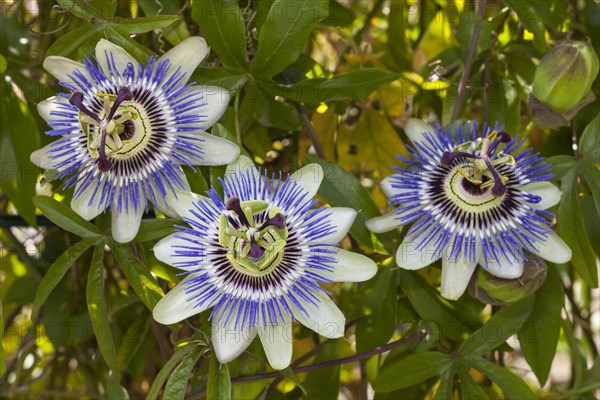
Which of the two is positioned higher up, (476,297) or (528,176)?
(528,176)

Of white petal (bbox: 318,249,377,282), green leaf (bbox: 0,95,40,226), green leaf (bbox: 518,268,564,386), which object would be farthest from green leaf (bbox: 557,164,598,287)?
green leaf (bbox: 0,95,40,226)

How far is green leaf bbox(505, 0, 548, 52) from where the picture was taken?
4.97ft

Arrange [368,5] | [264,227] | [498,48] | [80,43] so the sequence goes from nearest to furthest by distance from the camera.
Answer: [264,227] → [80,43] → [498,48] → [368,5]

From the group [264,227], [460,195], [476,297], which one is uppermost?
[264,227]

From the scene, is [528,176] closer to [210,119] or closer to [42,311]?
[210,119]

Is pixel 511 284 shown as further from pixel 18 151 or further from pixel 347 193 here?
pixel 18 151

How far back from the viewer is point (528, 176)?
142 centimetres

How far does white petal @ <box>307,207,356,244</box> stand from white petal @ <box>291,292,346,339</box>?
87mm

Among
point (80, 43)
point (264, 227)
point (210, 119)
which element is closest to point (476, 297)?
point (264, 227)

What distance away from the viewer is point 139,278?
4.63 ft

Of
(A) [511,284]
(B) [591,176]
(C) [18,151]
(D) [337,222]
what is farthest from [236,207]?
(B) [591,176]

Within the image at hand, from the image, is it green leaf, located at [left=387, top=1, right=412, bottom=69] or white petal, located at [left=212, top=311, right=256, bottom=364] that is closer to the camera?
white petal, located at [left=212, top=311, right=256, bottom=364]

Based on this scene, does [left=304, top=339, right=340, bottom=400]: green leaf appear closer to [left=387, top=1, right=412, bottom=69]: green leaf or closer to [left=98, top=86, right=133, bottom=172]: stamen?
[left=98, top=86, right=133, bottom=172]: stamen

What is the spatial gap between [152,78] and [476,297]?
68cm
